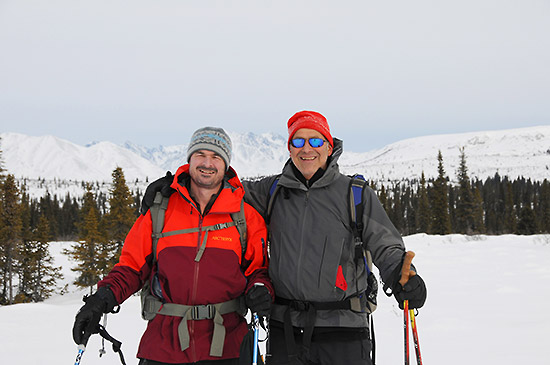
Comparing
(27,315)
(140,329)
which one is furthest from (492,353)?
(27,315)

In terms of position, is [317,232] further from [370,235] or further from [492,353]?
[492,353]

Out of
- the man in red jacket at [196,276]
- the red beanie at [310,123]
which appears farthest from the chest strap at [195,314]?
the red beanie at [310,123]

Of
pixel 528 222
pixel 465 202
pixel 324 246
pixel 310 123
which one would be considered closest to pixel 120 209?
pixel 310 123

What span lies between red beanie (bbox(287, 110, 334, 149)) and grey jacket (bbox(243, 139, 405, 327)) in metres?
0.28

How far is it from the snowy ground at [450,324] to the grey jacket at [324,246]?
11.3ft

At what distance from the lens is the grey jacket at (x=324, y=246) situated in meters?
2.96

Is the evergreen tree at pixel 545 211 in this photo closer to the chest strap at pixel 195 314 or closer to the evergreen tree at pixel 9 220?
Result: the evergreen tree at pixel 9 220

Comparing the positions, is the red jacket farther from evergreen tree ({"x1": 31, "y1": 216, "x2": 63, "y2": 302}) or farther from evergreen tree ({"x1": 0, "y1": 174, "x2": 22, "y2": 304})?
evergreen tree ({"x1": 31, "y1": 216, "x2": 63, "y2": 302})

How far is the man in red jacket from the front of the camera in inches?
115

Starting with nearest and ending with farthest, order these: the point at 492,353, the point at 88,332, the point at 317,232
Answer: the point at 88,332 < the point at 317,232 < the point at 492,353

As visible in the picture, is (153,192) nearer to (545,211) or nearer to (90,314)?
(90,314)

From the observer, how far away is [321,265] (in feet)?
→ 9.82

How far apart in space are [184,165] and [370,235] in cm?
166

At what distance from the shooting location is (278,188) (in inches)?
132
